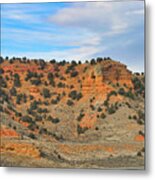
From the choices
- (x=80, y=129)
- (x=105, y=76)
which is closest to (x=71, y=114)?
(x=80, y=129)

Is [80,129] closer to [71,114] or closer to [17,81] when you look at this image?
[71,114]

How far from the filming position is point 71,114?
2.96m

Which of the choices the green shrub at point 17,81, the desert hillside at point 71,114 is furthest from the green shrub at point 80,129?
the green shrub at point 17,81

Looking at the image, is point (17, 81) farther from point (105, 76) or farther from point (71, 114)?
point (105, 76)

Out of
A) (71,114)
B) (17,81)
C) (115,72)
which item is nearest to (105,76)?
(115,72)

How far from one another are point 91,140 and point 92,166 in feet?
0.43

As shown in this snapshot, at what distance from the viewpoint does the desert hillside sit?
291cm

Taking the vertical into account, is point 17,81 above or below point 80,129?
above

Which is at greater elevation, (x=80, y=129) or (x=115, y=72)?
(x=115, y=72)

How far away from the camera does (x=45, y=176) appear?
3018mm

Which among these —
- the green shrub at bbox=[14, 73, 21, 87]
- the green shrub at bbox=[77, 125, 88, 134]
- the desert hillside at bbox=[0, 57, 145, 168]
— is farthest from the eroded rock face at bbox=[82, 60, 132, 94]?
the green shrub at bbox=[14, 73, 21, 87]

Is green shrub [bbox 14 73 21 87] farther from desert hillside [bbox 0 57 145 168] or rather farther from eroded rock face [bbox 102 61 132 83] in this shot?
eroded rock face [bbox 102 61 132 83]

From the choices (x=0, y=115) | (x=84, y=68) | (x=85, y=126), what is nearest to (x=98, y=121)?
(x=85, y=126)

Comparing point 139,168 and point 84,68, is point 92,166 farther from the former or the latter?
point 84,68
